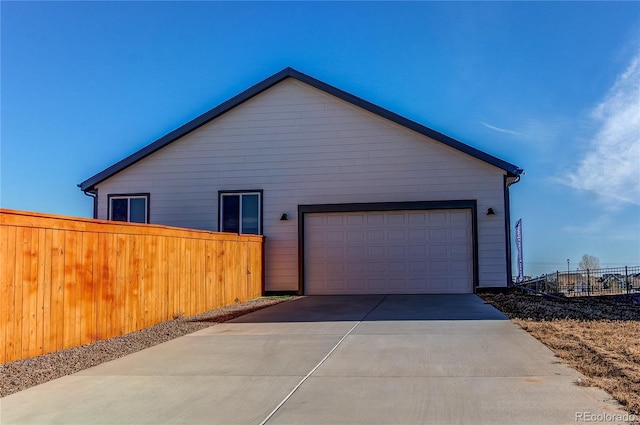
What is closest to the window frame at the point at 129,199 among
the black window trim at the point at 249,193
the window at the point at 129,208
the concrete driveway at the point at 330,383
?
the window at the point at 129,208

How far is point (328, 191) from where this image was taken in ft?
54.6

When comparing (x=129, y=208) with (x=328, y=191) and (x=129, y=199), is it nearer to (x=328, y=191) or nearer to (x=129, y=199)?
(x=129, y=199)

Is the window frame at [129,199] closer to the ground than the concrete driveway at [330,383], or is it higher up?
higher up

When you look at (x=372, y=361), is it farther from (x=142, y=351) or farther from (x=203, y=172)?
(x=203, y=172)

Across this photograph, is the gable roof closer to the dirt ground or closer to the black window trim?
the black window trim

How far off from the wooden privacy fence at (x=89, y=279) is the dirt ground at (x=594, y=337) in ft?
20.2

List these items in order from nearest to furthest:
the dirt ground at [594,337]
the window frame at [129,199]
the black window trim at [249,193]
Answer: the dirt ground at [594,337], the black window trim at [249,193], the window frame at [129,199]

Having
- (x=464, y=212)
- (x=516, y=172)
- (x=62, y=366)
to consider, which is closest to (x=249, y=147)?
(x=464, y=212)

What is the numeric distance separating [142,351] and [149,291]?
2102 mm

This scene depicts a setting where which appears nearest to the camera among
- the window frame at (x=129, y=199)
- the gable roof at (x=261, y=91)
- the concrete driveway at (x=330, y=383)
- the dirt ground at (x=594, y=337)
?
the concrete driveway at (x=330, y=383)

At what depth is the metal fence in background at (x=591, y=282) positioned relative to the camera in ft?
65.1

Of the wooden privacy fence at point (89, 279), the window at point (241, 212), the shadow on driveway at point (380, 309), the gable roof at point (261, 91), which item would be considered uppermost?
the gable roof at point (261, 91)

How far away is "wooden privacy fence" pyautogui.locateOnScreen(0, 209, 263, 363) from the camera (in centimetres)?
709

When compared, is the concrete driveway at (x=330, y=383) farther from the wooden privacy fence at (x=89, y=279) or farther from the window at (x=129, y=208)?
the window at (x=129, y=208)
